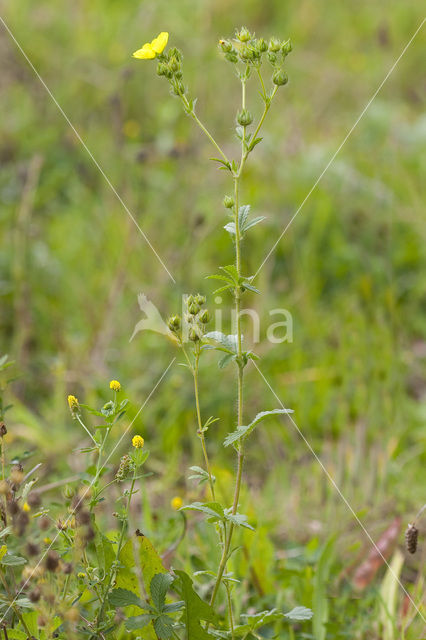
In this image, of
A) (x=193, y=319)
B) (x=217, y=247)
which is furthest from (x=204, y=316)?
(x=217, y=247)

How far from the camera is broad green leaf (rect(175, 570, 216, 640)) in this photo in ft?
3.48

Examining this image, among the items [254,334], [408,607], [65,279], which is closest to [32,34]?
[65,279]

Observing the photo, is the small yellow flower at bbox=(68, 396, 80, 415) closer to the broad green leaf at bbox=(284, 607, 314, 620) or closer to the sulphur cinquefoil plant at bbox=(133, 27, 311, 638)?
the sulphur cinquefoil plant at bbox=(133, 27, 311, 638)

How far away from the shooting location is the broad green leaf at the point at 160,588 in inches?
40.8

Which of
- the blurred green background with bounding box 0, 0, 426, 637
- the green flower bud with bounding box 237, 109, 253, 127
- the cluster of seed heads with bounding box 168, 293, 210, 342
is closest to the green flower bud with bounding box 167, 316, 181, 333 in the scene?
the cluster of seed heads with bounding box 168, 293, 210, 342

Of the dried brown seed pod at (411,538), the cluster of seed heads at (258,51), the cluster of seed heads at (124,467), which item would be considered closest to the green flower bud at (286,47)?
the cluster of seed heads at (258,51)

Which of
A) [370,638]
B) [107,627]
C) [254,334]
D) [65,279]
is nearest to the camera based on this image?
[107,627]

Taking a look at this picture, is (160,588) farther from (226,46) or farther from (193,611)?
(226,46)

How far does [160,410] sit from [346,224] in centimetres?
117

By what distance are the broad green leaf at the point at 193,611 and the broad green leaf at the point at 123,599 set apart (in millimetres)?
68

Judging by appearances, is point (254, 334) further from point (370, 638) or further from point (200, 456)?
point (370, 638)

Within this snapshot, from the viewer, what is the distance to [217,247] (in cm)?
292

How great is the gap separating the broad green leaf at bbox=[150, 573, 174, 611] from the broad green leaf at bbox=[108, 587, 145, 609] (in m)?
0.02

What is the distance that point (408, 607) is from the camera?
1437 millimetres
